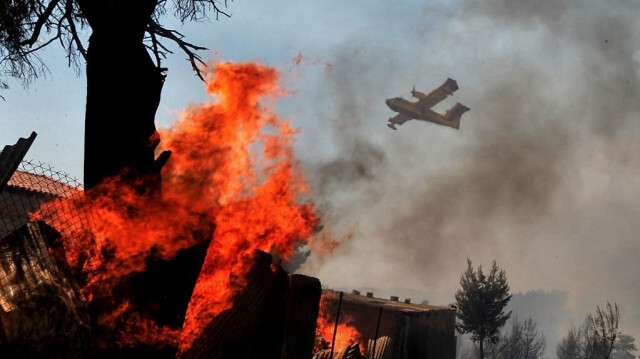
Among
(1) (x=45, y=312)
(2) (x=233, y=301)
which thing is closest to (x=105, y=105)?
(1) (x=45, y=312)

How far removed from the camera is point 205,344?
15.0 feet

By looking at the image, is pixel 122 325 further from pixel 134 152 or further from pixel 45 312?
pixel 134 152

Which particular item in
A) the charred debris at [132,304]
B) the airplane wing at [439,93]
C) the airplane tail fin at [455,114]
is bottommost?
the charred debris at [132,304]

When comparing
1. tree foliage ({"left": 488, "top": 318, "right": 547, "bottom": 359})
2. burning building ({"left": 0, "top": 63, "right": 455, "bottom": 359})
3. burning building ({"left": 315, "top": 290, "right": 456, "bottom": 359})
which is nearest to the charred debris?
burning building ({"left": 0, "top": 63, "right": 455, "bottom": 359})

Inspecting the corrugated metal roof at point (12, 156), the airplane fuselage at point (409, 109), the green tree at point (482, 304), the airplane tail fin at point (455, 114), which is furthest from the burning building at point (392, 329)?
the airplane tail fin at point (455, 114)

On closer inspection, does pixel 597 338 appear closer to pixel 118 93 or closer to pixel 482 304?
pixel 482 304

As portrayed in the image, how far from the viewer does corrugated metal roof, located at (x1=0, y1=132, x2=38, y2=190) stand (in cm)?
430

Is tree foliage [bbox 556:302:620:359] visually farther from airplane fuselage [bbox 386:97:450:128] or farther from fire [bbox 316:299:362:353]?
airplane fuselage [bbox 386:97:450:128]

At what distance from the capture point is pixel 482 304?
34156 mm

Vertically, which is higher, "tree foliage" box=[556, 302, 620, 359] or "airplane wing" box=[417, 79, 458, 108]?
"airplane wing" box=[417, 79, 458, 108]

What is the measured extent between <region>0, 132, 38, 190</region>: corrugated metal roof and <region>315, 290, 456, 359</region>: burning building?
621 inches

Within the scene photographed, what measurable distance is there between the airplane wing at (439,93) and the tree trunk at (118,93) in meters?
53.2

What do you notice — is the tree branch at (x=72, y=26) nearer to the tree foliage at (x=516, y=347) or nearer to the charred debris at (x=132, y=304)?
the charred debris at (x=132, y=304)

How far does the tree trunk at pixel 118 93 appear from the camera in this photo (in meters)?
4.41
